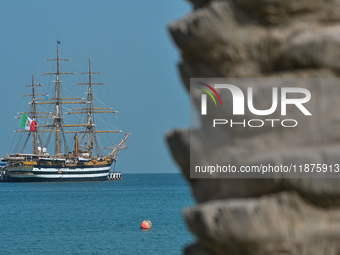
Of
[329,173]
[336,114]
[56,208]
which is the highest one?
[336,114]

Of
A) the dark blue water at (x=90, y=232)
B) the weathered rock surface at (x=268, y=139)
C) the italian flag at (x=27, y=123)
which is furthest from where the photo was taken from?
the italian flag at (x=27, y=123)

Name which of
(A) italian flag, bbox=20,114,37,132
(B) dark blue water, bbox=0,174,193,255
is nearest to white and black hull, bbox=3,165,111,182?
(A) italian flag, bbox=20,114,37,132

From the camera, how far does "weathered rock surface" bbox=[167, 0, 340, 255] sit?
2352mm

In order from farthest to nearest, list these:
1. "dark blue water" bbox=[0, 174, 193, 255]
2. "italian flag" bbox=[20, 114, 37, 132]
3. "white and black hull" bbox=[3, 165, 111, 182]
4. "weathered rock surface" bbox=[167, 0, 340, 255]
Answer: "white and black hull" bbox=[3, 165, 111, 182]
"italian flag" bbox=[20, 114, 37, 132]
"dark blue water" bbox=[0, 174, 193, 255]
"weathered rock surface" bbox=[167, 0, 340, 255]

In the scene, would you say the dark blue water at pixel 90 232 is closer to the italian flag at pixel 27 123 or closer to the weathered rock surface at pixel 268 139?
the weathered rock surface at pixel 268 139

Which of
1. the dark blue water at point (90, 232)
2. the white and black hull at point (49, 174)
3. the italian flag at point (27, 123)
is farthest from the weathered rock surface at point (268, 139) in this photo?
the white and black hull at point (49, 174)

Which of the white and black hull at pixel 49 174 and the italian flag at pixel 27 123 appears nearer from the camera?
the italian flag at pixel 27 123

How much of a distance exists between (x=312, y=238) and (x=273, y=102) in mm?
601

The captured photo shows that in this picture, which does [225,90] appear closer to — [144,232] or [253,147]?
[253,147]

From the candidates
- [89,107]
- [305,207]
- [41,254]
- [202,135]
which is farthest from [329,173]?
[89,107]

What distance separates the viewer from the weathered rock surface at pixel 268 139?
2.35m

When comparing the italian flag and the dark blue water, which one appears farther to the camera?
the italian flag

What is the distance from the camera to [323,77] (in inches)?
98.0

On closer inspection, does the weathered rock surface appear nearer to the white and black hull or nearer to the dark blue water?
the dark blue water
